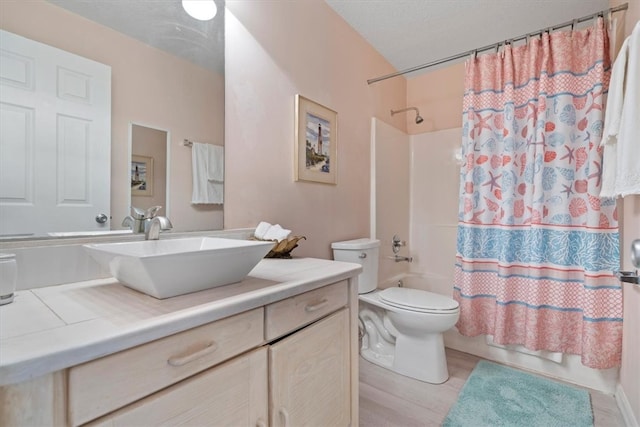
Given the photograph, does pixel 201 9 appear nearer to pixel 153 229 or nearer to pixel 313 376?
pixel 153 229

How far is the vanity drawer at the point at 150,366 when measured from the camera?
0.52 metres

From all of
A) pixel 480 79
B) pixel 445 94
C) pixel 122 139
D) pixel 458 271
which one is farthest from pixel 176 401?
pixel 445 94

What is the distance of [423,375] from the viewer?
1.82m

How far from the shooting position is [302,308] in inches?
37.7

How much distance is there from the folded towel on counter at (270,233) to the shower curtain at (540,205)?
4.51 ft

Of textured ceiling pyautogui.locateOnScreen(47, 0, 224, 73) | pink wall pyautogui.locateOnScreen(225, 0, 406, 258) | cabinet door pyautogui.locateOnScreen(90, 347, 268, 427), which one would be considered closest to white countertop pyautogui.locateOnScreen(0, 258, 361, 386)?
cabinet door pyautogui.locateOnScreen(90, 347, 268, 427)


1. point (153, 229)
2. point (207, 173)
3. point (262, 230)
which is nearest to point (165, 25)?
point (207, 173)

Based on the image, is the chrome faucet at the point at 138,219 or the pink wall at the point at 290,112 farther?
the pink wall at the point at 290,112

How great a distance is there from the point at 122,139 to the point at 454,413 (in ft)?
6.37

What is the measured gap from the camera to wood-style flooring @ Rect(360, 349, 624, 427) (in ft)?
4.89

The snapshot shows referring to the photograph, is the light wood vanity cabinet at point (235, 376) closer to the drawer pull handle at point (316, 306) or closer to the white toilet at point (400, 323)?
the drawer pull handle at point (316, 306)

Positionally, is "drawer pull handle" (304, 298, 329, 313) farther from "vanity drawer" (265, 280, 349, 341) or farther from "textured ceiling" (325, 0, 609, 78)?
"textured ceiling" (325, 0, 609, 78)

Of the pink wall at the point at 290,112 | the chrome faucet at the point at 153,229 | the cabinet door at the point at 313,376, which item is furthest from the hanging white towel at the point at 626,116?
the chrome faucet at the point at 153,229

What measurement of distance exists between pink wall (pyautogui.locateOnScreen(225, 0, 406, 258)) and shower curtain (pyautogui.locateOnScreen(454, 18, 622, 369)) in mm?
793
